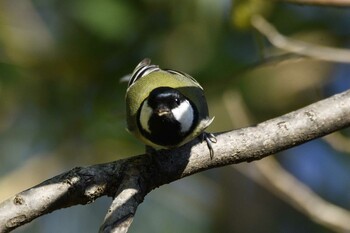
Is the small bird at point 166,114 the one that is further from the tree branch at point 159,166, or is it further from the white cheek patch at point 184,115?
the tree branch at point 159,166

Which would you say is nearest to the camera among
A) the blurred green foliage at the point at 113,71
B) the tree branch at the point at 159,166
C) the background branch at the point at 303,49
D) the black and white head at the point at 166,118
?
the tree branch at the point at 159,166

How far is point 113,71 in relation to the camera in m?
3.62

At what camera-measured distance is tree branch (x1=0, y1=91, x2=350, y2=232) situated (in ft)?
5.50

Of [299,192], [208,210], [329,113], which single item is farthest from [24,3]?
[329,113]

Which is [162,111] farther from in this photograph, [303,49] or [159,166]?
[303,49]

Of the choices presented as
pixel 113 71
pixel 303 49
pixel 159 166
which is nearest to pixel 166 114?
pixel 159 166

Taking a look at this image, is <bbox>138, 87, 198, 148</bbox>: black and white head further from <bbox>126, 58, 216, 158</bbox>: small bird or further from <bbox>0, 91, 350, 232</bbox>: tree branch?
<bbox>0, 91, 350, 232</bbox>: tree branch

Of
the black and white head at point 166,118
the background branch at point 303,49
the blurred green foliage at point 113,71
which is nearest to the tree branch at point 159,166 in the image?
the black and white head at point 166,118

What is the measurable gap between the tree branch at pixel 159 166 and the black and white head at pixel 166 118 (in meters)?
0.12

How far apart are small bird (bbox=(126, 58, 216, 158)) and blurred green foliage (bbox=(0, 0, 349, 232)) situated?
0.90 m

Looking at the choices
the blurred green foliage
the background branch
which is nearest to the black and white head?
the background branch

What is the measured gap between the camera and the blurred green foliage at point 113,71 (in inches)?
140

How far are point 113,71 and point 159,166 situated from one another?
181cm

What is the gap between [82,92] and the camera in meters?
3.71
